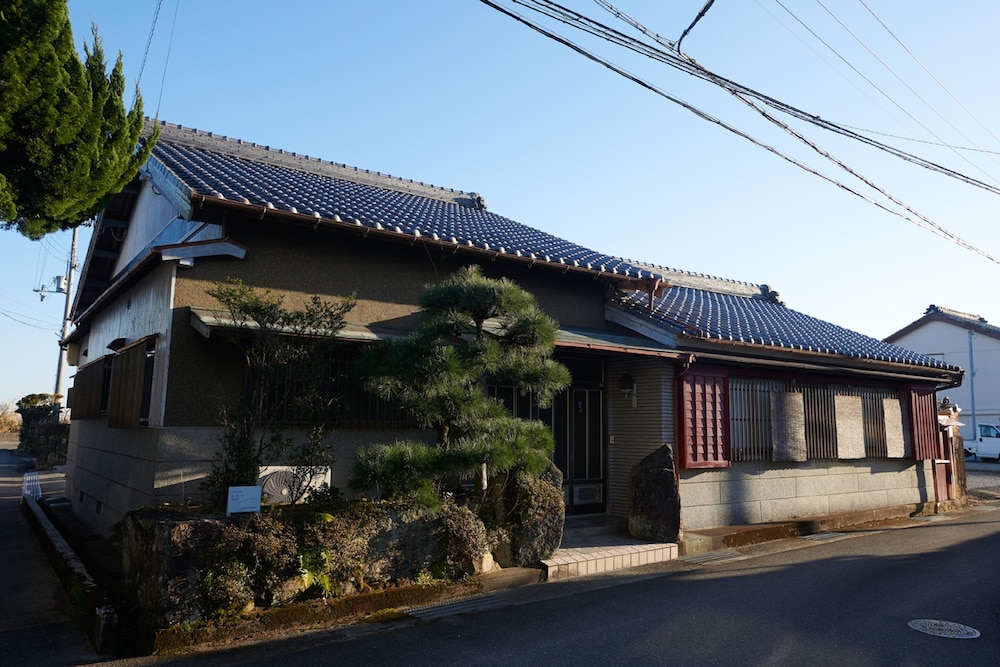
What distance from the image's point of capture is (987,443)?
107 feet

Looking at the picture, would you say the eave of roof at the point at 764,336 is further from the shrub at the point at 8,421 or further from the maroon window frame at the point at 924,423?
the shrub at the point at 8,421

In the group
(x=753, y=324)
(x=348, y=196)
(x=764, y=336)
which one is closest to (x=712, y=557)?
(x=764, y=336)

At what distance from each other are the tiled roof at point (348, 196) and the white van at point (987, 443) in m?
30.2

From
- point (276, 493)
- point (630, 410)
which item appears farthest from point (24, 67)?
point (630, 410)

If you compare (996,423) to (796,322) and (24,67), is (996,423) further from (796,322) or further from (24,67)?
(24,67)

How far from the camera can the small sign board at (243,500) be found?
19.4 ft

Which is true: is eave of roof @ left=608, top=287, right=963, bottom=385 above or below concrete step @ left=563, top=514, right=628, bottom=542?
above

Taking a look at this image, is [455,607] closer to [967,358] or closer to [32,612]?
[32,612]

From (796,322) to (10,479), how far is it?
78.2ft

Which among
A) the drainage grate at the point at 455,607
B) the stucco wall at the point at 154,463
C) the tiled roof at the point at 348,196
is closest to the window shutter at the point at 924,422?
the tiled roof at the point at 348,196

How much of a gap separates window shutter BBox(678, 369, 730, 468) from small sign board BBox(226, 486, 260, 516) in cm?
665

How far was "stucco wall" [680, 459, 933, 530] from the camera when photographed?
1055 cm

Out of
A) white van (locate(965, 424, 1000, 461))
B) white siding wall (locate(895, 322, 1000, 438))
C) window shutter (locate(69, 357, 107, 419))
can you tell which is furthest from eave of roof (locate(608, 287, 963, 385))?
white siding wall (locate(895, 322, 1000, 438))

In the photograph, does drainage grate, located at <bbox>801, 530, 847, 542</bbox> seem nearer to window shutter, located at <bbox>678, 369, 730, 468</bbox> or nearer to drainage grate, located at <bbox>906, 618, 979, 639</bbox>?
window shutter, located at <bbox>678, 369, 730, 468</bbox>
